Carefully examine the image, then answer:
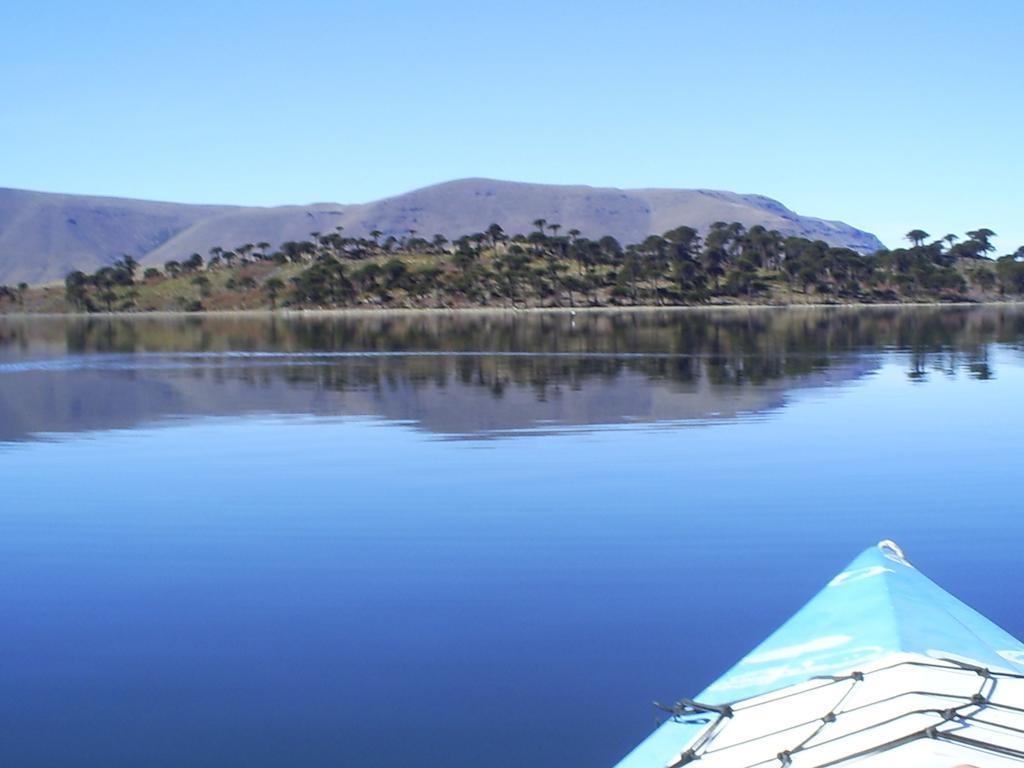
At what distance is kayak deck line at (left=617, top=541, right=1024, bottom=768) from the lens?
7.52 metres

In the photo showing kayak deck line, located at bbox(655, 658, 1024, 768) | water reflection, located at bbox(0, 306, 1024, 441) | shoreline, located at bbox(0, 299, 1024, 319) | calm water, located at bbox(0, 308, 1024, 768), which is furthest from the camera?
shoreline, located at bbox(0, 299, 1024, 319)

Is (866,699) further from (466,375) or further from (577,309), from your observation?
(577,309)

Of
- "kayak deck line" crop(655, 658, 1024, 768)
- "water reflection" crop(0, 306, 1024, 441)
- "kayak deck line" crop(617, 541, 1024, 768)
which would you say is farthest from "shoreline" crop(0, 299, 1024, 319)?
"kayak deck line" crop(655, 658, 1024, 768)

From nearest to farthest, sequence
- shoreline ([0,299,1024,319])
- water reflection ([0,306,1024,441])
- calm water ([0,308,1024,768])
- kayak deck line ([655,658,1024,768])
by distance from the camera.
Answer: kayak deck line ([655,658,1024,768]), calm water ([0,308,1024,768]), water reflection ([0,306,1024,441]), shoreline ([0,299,1024,319])

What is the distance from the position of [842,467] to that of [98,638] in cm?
1523

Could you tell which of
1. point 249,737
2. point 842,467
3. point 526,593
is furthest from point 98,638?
point 842,467

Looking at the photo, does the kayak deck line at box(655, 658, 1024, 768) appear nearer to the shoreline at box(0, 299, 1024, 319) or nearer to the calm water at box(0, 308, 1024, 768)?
the calm water at box(0, 308, 1024, 768)

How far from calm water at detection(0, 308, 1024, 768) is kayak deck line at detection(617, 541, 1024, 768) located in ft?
4.74

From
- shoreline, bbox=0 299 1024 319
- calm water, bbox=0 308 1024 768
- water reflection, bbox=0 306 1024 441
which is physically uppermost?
shoreline, bbox=0 299 1024 319

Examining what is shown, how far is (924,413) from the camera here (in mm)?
33156

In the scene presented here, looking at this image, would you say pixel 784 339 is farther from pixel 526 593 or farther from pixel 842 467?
pixel 526 593

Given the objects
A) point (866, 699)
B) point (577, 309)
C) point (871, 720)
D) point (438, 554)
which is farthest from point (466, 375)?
point (577, 309)

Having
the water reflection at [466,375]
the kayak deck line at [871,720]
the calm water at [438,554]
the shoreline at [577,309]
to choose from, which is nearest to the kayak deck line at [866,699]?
the kayak deck line at [871,720]

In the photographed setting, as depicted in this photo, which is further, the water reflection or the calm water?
the water reflection
